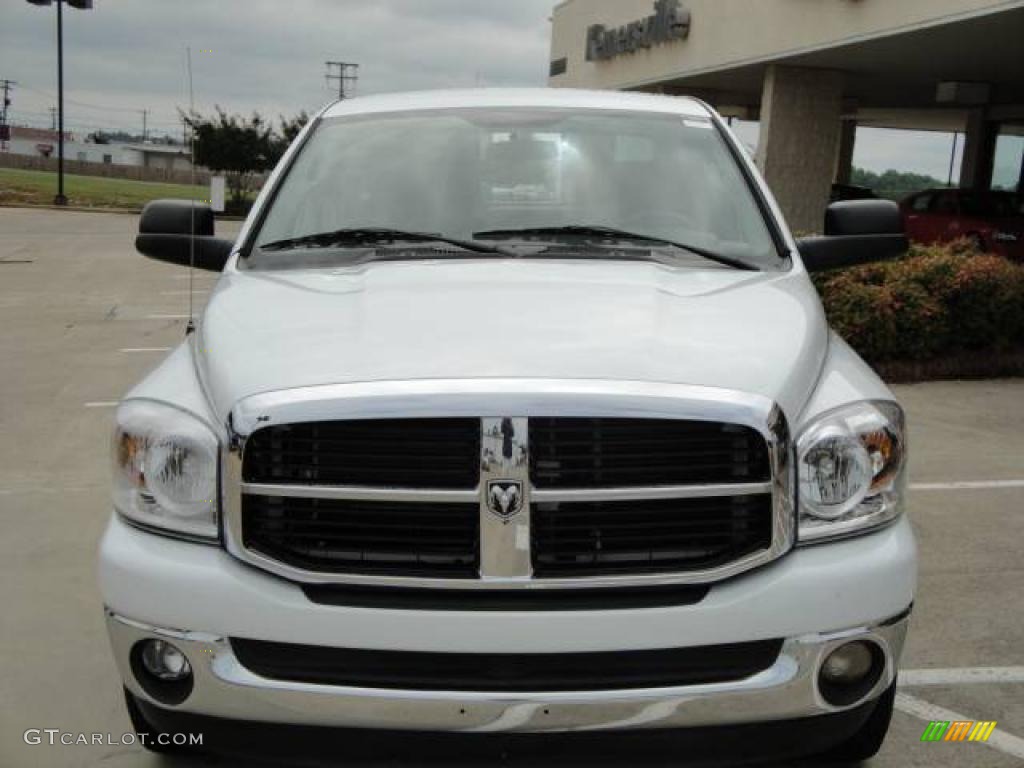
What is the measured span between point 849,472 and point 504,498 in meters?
0.83

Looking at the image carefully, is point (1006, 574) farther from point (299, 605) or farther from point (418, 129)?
point (299, 605)

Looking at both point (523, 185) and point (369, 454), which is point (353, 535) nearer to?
point (369, 454)

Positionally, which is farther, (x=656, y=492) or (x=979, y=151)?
(x=979, y=151)

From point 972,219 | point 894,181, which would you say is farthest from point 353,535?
point 894,181

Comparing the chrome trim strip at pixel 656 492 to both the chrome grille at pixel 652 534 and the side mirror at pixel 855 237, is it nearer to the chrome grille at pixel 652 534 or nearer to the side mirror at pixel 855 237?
the chrome grille at pixel 652 534

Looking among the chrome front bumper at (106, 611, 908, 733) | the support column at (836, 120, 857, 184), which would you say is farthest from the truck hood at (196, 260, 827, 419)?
the support column at (836, 120, 857, 184)

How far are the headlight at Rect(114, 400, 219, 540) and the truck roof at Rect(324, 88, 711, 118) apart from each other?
84.3 inches

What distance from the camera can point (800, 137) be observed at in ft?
76.8

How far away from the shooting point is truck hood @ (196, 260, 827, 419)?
2.52 meters

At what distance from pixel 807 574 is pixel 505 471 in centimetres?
71

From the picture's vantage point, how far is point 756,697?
2.41 m

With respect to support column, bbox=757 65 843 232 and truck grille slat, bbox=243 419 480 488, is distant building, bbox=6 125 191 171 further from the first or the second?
truck grille slat, bbox=243 419 480 488

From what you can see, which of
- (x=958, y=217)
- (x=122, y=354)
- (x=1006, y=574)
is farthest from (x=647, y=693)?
(x=958, y=217)

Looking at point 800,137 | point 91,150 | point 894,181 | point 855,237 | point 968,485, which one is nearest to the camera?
point 855,237
